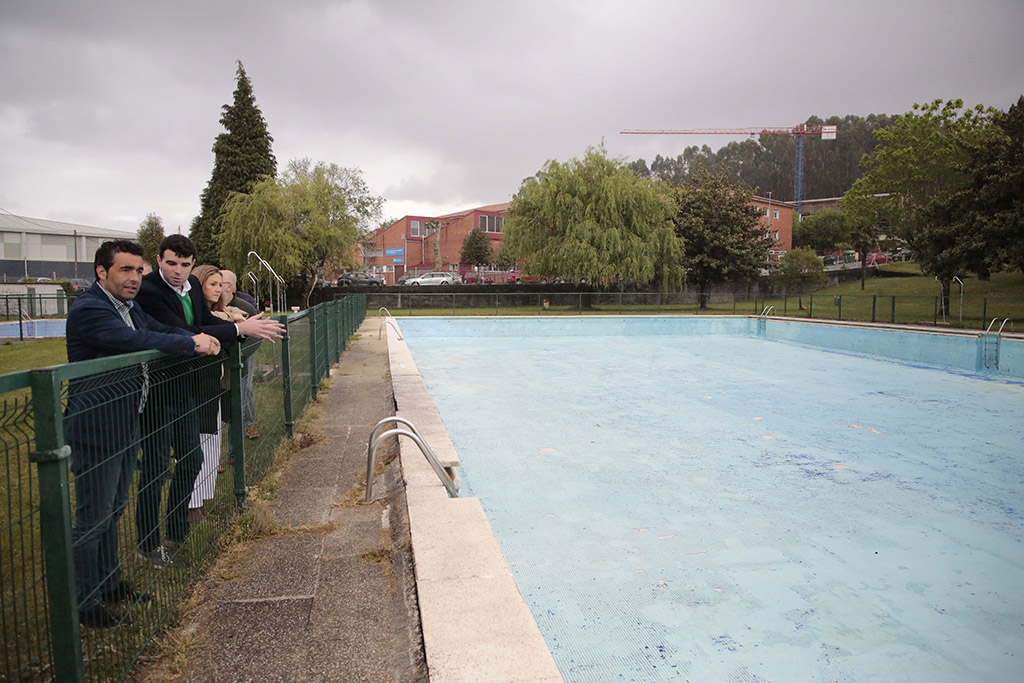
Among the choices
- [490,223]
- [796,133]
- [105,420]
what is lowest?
[105,420]

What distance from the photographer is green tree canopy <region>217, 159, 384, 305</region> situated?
107ft

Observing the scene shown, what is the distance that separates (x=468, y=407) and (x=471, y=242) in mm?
47119

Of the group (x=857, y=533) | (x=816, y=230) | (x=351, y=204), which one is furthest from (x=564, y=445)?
(x=816, y=230)

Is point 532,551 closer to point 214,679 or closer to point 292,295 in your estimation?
point 214,679

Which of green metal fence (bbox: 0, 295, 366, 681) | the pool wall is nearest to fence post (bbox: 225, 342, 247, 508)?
green metal fence (bbox: 0, 295, 366, 681)

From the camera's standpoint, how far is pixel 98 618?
2.53 meters

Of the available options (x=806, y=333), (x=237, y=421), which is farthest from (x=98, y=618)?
(x=806, y=333)

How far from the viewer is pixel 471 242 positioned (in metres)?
57.1

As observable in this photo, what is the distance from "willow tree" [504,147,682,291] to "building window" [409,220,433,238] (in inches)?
1332

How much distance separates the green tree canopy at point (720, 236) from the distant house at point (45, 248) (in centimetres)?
4931

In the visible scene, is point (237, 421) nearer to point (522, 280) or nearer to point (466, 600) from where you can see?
point (466, 600)

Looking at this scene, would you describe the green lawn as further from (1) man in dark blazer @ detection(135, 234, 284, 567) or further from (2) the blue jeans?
(2) the blue jeans

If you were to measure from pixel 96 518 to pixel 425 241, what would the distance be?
6615 cm

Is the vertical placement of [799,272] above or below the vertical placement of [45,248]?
below
